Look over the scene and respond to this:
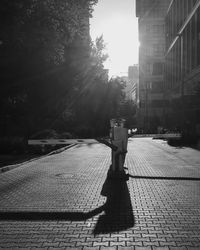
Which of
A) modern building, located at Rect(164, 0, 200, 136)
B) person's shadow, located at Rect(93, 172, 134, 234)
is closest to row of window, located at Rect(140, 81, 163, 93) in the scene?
modern building, located at Rect(164, 0, 200, 136)

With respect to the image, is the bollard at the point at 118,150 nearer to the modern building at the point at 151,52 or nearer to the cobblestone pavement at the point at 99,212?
the cobblestone pavement at the point at 99,212

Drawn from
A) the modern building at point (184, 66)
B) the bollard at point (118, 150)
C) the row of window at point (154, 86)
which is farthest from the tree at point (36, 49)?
the row of window at point (154, 86)

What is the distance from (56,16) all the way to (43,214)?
995 cm

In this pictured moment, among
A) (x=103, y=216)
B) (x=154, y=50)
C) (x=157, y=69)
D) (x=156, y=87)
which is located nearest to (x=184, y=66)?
(x=103, y=216)

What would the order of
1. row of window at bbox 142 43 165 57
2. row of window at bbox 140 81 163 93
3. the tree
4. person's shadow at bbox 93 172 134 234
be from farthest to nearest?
1. row of window at bbox 142 43 165 57
2. row of window at bbox 140 81 163 93
3. the tree
4. person's shadow at bbox 93 172 134 234

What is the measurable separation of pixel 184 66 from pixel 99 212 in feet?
181

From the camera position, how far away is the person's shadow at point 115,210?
227 inches

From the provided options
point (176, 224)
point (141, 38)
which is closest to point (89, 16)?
point (176, 224)

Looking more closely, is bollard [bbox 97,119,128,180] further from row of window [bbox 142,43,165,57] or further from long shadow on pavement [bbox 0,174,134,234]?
row of window [bbox 142,43,165,57]

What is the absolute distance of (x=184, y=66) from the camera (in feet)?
194

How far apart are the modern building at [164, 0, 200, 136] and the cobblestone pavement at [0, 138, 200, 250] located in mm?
25331

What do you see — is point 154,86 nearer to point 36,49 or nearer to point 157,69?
point 157,69

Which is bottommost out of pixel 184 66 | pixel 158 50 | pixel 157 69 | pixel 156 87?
pixel 184 66

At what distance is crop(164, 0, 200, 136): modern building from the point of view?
122 ft
